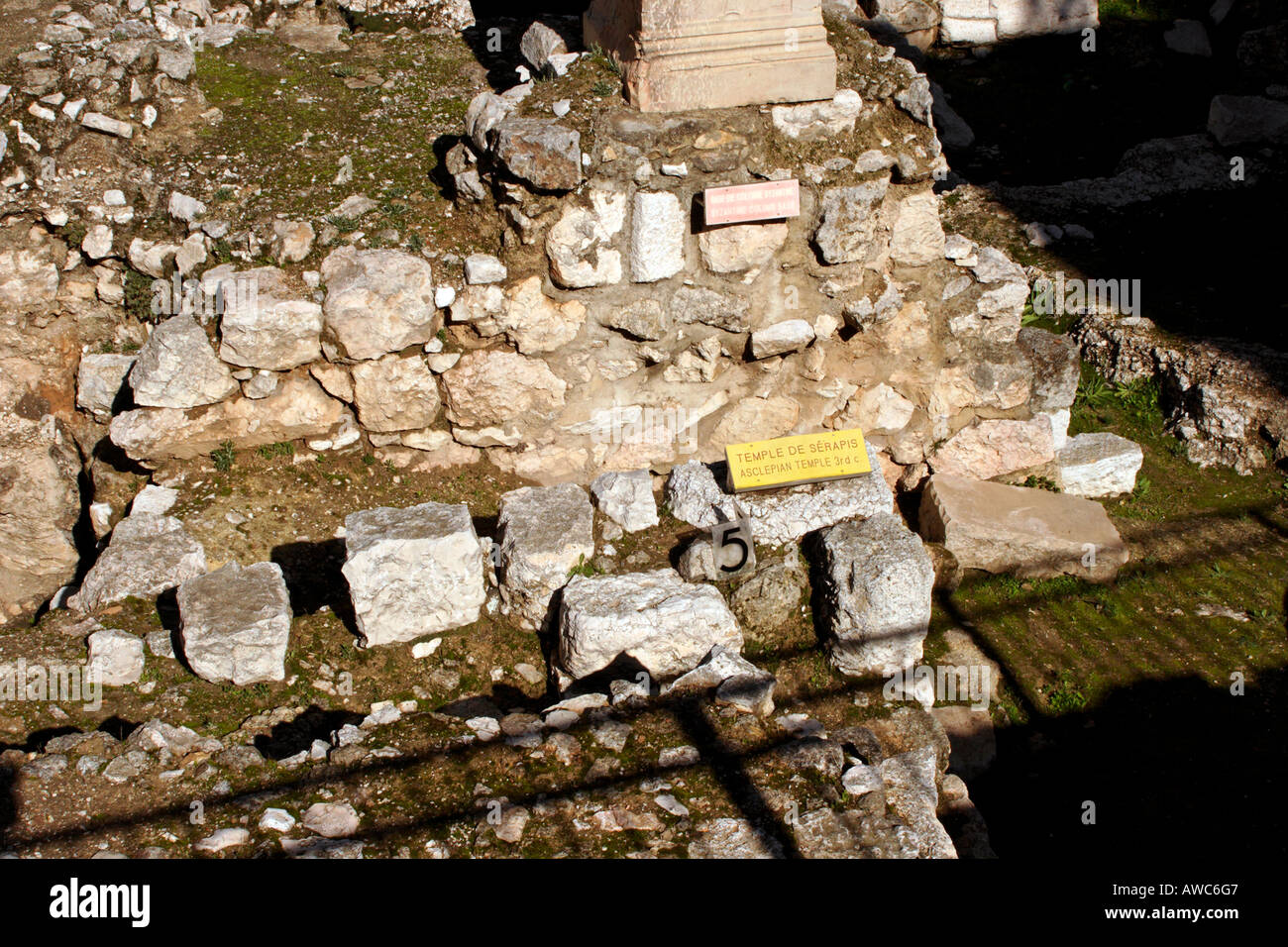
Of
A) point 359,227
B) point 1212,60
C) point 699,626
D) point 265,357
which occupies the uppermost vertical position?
point 1212,60

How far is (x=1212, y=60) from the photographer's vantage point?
10656mm

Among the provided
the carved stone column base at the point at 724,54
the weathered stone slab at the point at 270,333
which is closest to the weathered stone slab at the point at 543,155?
the carved stone column base at the point at 724,54

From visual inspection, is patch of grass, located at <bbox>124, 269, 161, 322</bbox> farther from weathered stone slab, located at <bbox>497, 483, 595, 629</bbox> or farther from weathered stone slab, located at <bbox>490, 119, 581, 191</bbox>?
weathered stone slab, located at <bbox>497, 483, 595, 629</bbox>

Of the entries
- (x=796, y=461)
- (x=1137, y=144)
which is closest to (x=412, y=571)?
(x=796, y=461)

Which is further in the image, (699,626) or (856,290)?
(856,290)

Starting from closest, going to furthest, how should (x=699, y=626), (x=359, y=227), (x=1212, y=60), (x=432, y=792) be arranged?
(x=432, y=792) < (x=699, y=626) < (x=359, y=227) < (x=1212, y=60)

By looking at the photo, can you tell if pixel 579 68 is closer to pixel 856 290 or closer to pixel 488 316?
pixel 488 316

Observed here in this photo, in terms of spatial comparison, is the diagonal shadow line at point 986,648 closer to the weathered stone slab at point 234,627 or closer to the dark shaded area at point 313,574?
the dark shaded area at point 313,574

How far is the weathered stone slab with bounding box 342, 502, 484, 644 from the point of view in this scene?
15.4ft

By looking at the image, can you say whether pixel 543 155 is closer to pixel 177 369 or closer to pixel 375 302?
pixel 375 302

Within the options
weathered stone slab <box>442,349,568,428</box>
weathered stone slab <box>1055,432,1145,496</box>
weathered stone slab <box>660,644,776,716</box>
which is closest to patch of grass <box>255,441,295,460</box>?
weathered stone slab <box>442,349,568,428</box>

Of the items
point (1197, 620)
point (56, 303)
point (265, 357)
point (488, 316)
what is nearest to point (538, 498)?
point (488, 316)

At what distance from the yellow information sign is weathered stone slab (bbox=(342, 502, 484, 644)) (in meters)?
1.40

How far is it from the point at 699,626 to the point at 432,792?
1.43 meters
